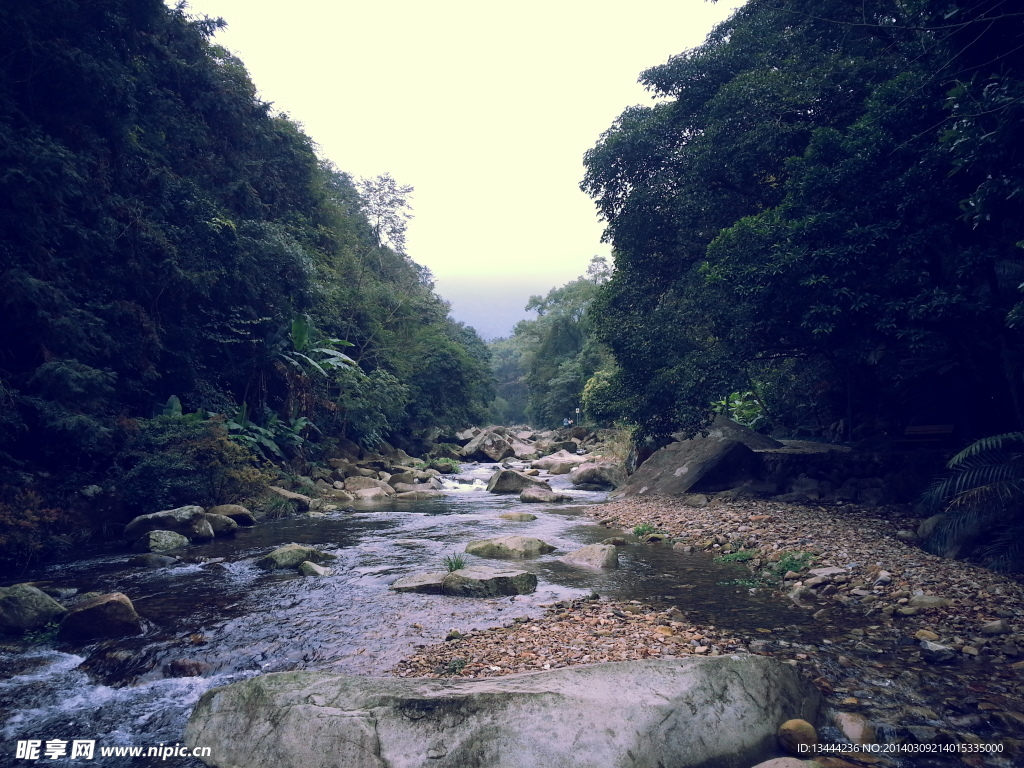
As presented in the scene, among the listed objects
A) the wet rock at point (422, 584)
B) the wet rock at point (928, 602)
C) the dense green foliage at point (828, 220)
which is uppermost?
the dense green foliage at point (828, 220)

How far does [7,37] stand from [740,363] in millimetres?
15414

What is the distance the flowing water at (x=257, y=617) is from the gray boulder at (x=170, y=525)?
1.34 ft

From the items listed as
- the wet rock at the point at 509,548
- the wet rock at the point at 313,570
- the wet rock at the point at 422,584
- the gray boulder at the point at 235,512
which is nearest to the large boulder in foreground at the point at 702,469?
the wet rock at the point at 509,548

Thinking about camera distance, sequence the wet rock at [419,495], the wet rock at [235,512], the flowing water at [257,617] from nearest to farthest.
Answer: the flowing water at [257,617]
the wet rock at [235,512]
the wet rock at [419,495]

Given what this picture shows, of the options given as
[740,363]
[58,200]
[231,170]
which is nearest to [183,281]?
[58,200]

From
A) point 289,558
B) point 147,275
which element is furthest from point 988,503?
point 147,275

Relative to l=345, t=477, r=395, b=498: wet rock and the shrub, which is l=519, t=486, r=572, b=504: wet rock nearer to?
l=345, t=477, r=395, b=498: wet rock

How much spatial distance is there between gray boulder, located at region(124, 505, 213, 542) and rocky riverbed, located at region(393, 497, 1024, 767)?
7248mm

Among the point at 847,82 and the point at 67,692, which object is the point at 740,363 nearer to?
the point at 847,82

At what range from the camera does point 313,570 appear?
8.20 meters

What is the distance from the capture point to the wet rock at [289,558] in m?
8.61

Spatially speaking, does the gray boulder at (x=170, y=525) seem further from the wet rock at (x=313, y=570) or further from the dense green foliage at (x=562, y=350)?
the dense green foliage at (x=562, y=350)

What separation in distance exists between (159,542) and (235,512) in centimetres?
246

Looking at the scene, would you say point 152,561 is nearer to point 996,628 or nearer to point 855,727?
point 855,727
